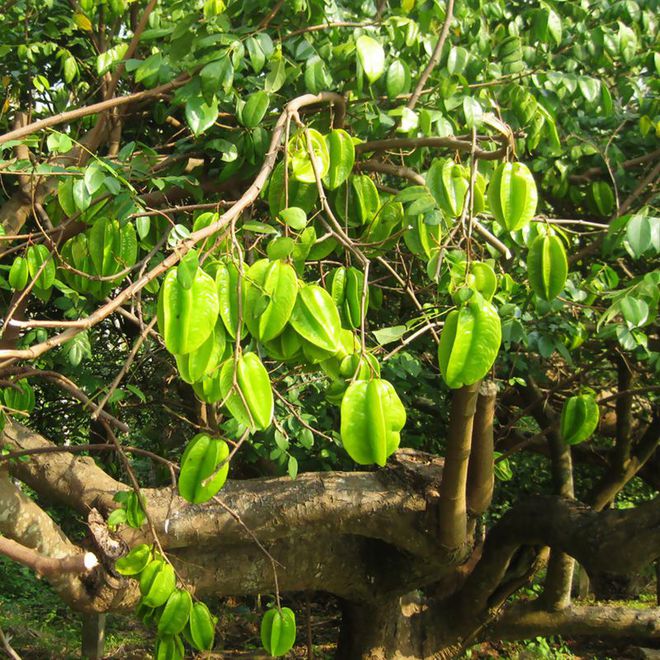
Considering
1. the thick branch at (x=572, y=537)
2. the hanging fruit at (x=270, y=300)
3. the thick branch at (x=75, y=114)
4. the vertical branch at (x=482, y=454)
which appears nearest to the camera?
the hanging fruit at (x=270, y=300)

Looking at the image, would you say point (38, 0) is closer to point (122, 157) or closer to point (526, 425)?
point (122, 157)

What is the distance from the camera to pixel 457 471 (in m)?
2.81

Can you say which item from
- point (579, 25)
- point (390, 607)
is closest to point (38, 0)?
point (579, 25)

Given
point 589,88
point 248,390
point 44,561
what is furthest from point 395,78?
point 44,561

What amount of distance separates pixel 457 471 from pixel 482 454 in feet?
0.89

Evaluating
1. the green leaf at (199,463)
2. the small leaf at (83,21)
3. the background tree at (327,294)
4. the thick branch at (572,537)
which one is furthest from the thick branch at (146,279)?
the thick branch at (572,537)

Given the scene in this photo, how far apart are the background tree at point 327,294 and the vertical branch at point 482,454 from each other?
0.06ft

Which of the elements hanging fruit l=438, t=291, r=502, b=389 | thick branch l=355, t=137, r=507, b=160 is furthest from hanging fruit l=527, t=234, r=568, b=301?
hanging fruit l=438, t=291, r=502, b=389

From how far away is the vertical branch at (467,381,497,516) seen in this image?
2.82 metres

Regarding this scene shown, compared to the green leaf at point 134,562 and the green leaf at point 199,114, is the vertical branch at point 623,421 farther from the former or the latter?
the green leaf at point 199,114

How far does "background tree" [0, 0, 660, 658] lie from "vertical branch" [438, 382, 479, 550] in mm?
12

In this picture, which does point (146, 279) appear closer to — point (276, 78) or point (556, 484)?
point (276, 78)

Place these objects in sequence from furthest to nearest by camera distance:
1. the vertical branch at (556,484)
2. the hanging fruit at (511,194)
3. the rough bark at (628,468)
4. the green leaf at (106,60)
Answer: the rough bark at (628,468)
the vertical branch at (556,484)
the green leaf at (106,60)
the hanging fruit at (511,194)

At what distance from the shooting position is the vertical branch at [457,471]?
2473 millimetres
